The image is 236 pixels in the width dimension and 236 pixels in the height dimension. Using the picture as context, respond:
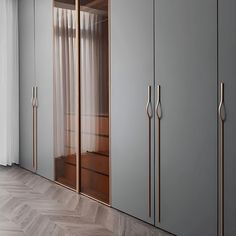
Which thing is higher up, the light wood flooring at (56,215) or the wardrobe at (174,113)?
the wardrobe at (174,113)

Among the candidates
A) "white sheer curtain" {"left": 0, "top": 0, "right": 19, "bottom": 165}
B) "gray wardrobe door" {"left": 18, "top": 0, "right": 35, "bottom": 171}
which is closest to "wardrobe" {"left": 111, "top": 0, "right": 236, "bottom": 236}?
"gray wardrobe door" {"left": 18, "top": 0, "right": 35, "bottom": 171}

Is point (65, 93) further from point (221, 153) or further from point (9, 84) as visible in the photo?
point (221, 153)

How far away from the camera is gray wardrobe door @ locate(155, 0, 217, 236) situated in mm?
2305

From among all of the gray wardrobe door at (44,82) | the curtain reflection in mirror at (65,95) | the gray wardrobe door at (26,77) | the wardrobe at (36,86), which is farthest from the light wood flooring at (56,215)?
the gray wardrobe door at (26,77)

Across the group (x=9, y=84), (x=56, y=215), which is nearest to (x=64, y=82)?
(x=9, y=84)

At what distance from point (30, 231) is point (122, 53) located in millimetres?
1707

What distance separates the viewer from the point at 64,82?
3.94 m

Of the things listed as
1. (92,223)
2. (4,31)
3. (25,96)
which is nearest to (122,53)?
(92,223)

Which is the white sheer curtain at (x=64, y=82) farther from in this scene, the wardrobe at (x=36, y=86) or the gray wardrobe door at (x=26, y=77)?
the gray wardrobe door at (x=26, y=77)

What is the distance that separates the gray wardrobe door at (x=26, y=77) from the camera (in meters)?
4.66

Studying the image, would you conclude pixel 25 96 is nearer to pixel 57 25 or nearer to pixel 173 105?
pixel 57 25

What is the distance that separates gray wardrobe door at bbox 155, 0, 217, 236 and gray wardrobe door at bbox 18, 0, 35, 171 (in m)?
2.52

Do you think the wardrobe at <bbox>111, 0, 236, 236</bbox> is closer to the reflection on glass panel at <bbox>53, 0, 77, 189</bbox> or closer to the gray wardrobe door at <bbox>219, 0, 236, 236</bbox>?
the gray wardrobe door at <bbox>219, 0, 236, 236</bbox>

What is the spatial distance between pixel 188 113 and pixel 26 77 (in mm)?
3041
